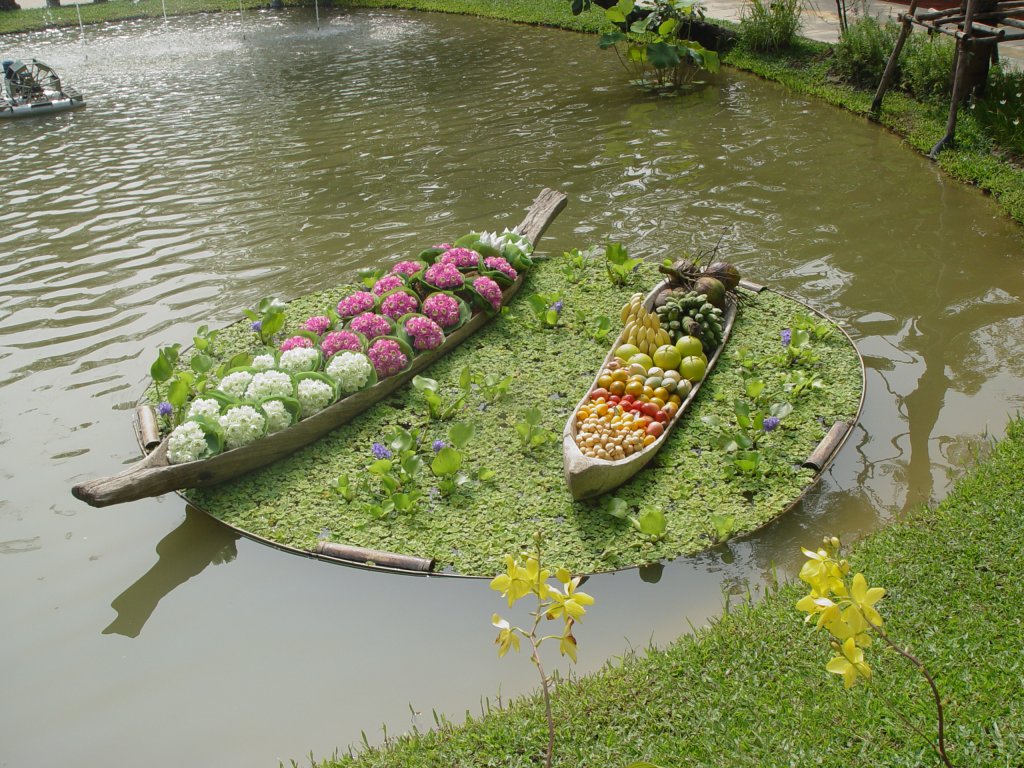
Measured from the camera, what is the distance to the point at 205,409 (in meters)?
5.14

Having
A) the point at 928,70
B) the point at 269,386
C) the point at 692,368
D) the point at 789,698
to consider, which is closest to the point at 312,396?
the point at 269,386

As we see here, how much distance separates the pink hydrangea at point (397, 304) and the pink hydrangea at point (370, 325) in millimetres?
211

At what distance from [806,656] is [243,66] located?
49.3 ft

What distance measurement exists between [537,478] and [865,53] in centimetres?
959

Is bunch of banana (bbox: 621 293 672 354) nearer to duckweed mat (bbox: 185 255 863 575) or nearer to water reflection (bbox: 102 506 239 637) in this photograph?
duckweed mat (bbox: 185 255 863 575)

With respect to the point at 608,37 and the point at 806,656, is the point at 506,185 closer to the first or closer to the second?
the point at 608,37

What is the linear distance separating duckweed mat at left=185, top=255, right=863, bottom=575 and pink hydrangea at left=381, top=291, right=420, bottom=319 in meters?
0.45

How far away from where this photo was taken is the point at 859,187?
9.13 m

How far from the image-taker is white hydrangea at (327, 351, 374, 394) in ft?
18.3

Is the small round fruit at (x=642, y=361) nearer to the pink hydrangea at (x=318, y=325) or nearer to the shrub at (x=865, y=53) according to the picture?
the pink hydrangea at (x=318, y=325)

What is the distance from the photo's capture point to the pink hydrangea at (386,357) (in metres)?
5.77

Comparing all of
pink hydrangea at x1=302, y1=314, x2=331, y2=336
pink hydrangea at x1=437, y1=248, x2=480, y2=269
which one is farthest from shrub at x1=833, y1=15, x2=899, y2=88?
pink hydrangea at x1=302, y1=314, x2=331, y2=336

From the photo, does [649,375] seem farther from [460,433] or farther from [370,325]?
[370,325]

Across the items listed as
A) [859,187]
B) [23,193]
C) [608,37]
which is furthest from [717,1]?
[23,193]
